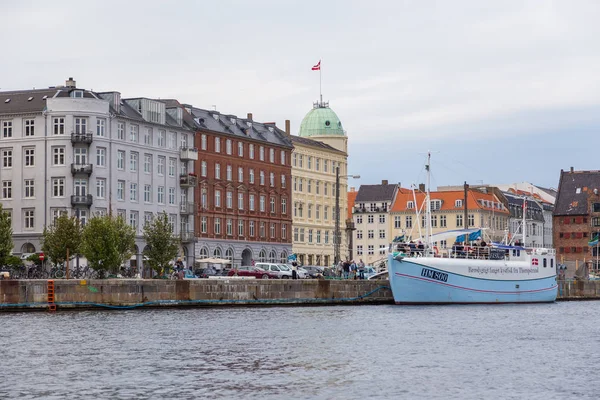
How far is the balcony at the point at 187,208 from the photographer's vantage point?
429ft

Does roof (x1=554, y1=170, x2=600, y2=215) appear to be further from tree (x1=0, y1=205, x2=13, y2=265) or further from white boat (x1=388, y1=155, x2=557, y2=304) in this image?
tree (x1=0, y1=205, x2=13, y2=265)

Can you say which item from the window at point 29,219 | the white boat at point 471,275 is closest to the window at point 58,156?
the window at point 29,219

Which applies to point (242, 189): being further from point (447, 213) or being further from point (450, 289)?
point (447, 213)

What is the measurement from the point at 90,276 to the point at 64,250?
7.26 meters

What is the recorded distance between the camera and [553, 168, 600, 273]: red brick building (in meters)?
195

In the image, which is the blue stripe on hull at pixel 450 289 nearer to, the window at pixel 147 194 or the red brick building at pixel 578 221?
the window at pixel 147 194

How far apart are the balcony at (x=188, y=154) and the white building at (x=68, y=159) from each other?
5654mm

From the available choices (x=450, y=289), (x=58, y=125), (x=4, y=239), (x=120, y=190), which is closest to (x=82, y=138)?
(x=58, y=125)

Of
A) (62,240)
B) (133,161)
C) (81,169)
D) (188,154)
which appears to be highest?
(188,154)

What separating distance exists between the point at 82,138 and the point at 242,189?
28.1 m

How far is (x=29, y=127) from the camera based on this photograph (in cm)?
11875

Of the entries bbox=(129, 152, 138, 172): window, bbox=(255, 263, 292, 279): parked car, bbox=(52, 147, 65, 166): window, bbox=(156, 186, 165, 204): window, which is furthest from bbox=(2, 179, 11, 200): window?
bbox=(255, 263, 292, 279): parked car

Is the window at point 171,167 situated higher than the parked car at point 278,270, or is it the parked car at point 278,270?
the window at point 171,167

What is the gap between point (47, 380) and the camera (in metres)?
42.5
